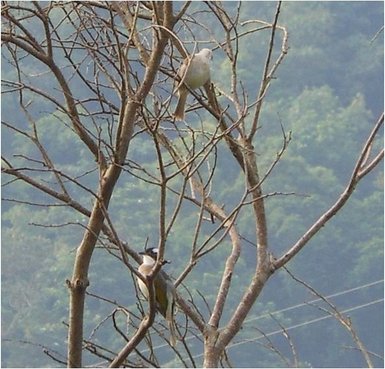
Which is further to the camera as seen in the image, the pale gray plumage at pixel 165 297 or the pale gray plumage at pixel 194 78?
the pale gray plumage at pixel 194 78

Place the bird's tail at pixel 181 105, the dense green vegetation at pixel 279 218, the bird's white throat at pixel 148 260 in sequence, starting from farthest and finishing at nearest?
1. the dense green vegetation at pixel 279 218
2. the bird's tail at pixel 181 105
3. the bird's white throat at pixel 148 260

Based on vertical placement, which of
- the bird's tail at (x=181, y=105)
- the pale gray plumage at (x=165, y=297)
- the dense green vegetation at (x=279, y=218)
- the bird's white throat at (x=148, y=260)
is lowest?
the pale gray plumage at (x=165, y=297)

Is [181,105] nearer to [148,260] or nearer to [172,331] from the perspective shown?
[148,260]

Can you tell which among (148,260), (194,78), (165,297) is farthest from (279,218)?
(165,297)

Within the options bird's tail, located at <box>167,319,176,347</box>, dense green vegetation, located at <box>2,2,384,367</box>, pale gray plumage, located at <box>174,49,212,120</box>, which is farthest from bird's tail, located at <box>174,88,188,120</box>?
dense green vegetation, located at <box>2,2,384,367</box>

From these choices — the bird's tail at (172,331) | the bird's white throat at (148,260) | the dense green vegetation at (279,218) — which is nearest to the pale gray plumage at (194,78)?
the bird's white throat at (148,260)

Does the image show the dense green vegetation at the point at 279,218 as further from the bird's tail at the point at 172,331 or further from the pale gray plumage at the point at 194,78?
the bird's tail at the point at 172,331

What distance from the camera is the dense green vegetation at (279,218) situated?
12680 mm

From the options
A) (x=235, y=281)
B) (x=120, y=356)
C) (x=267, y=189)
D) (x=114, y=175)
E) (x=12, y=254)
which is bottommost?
(x=120, y=356)

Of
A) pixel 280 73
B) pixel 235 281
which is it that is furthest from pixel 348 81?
pixel 235 281

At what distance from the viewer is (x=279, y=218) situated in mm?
16297

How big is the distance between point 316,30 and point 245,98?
18762mm

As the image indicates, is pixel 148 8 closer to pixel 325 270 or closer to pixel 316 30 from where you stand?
pixel 325 270

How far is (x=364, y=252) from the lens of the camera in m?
16.5
